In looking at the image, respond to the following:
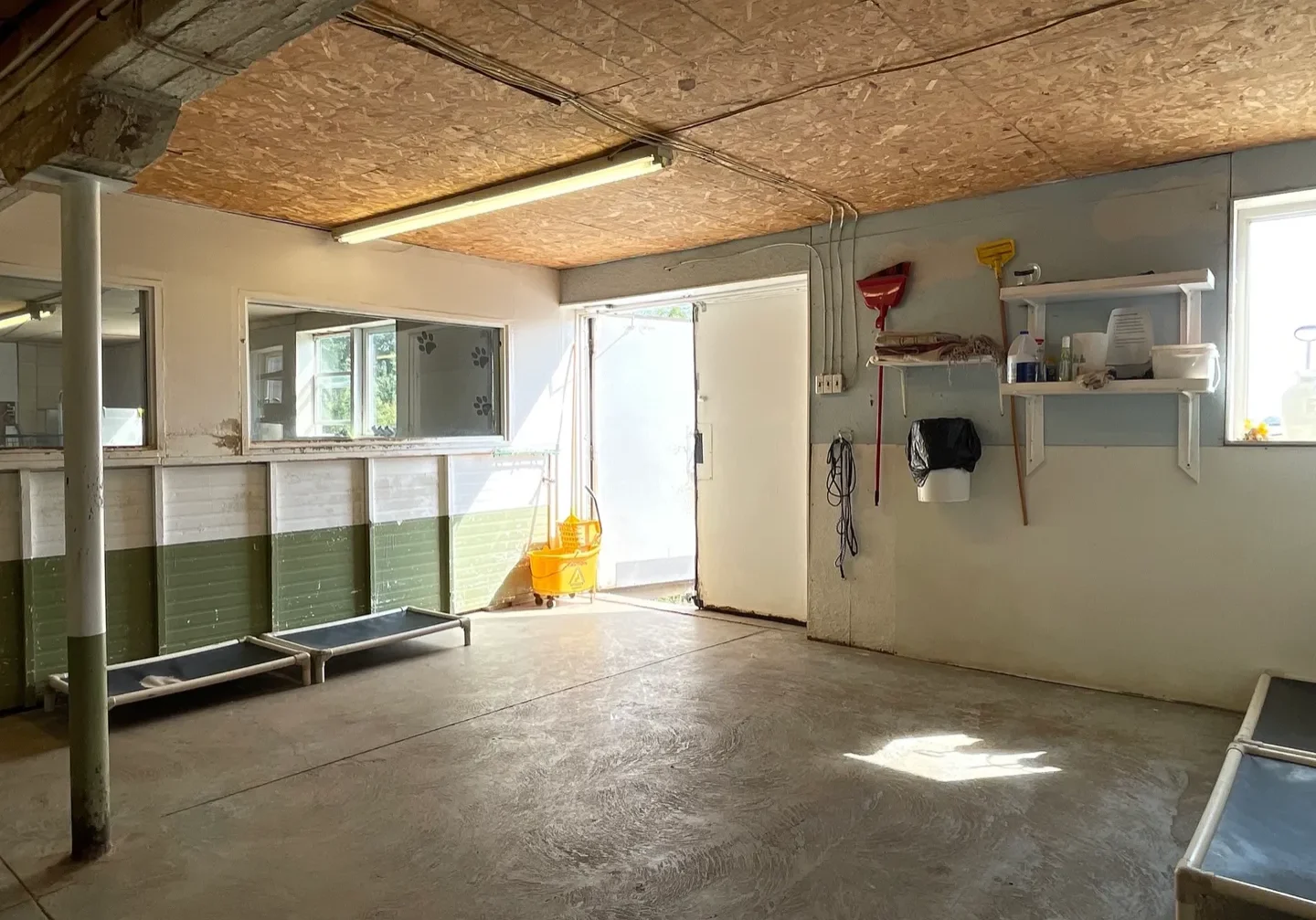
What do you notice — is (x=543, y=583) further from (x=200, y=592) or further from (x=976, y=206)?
(x=976, y=206)

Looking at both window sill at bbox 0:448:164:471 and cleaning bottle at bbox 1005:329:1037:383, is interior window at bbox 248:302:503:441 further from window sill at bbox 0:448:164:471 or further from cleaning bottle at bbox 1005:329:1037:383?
cleaning bottle at bbox 1005:329:1037:383

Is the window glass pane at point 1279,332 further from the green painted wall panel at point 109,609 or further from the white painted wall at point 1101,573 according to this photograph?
the green painted wall panel at point 109,609

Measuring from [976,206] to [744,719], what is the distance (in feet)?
9.38

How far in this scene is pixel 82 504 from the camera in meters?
2.62

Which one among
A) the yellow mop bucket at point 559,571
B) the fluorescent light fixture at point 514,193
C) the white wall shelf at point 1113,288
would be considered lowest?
the yellow mop bucket at point 559,571

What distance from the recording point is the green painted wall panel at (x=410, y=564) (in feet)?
18.0

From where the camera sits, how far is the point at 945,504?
15.4 ft

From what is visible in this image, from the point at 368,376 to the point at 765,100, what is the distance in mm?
3288

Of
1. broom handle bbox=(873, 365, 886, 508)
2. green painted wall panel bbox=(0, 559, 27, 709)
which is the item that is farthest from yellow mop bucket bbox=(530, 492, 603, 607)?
green painted wall panel bbox=(0, 559, 27, 709)

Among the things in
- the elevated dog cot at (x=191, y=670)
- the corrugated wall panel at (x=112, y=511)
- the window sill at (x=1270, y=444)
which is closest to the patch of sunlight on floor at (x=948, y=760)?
the window sill at (x=1270, y=444)

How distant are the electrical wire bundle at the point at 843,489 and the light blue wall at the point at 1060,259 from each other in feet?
0.37

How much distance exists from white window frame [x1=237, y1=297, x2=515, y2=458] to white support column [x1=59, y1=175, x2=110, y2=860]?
7.23 ft

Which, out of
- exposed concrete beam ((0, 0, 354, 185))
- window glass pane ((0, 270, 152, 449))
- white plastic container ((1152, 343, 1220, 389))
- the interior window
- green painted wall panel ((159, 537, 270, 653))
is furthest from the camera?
the interior window

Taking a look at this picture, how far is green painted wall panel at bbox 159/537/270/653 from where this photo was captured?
454cm
